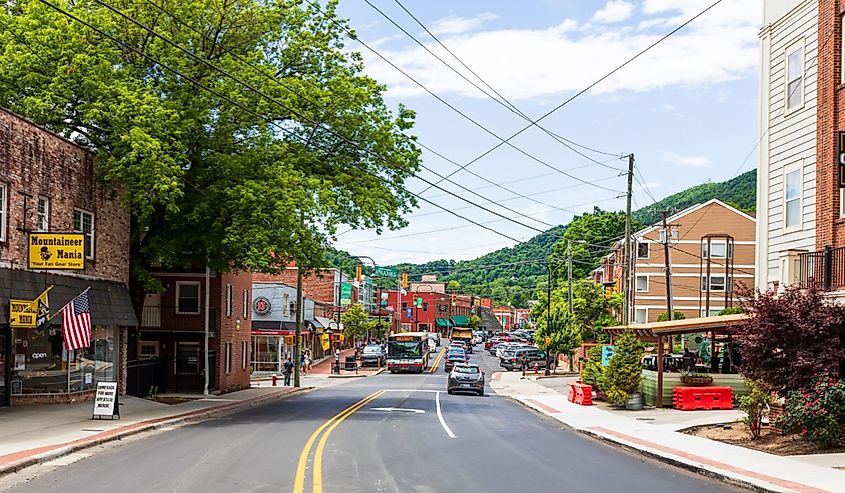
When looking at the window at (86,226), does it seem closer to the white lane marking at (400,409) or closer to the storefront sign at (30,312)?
the storefront sign at (30,312)

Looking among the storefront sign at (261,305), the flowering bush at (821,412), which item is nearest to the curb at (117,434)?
the flowering bush at (821,412)

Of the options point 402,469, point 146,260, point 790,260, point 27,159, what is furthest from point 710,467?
point 146,260

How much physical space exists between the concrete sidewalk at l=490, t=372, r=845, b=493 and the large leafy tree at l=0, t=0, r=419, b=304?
10.8m

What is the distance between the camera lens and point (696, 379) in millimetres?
31047

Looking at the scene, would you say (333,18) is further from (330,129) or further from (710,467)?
(710,467)

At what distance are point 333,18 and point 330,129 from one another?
4.74 metres

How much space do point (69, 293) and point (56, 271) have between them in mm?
785

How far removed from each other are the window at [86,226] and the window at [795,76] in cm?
2237

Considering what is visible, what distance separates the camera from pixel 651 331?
3303 cm

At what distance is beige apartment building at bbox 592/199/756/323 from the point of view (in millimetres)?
72638

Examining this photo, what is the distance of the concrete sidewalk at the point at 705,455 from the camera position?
14469 mm

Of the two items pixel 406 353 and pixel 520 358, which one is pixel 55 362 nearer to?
pixel 406 353

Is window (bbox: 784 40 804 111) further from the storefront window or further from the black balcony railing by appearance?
the storefront window

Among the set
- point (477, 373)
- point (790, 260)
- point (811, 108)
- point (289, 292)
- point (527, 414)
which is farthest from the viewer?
point (289, 292)
